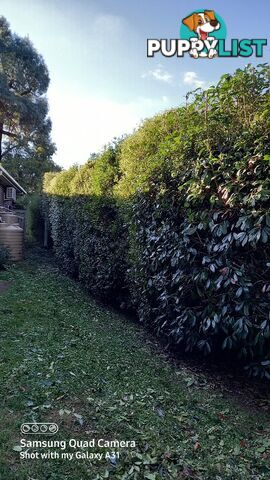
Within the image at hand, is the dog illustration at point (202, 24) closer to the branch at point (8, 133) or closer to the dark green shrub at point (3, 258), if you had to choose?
the dark green shrub at point (3, 258)

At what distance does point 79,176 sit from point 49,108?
17.7 m

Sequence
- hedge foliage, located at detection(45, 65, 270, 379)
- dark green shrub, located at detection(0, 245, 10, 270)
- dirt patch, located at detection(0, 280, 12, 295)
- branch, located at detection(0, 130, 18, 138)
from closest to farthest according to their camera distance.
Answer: hedge foliage, located at detection(45, 65, 270, 379)
dirt patch, located at detection(0, 280, 12, 295)
dark green shrub, located at detection(0, 245, 10, 270)
branch, located at detection(0, 130, 18, 138)

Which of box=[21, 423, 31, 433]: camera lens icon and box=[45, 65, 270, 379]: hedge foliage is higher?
box=[45, 65, 270, 379]: hedge foliage

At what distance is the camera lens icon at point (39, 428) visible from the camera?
2117 millimetres

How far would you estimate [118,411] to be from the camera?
251 cm

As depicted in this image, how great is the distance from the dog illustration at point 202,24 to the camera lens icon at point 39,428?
390cm

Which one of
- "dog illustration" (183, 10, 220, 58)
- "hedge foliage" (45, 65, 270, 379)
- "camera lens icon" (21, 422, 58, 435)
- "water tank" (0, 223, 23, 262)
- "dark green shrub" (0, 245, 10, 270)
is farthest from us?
"water tank" (0, 223, 23, 262)

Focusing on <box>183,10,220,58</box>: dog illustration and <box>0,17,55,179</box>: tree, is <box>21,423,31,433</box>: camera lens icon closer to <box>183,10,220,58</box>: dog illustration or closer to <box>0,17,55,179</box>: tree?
<box>183,10,220,58</box>: dog illustration

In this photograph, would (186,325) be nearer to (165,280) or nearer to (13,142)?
(165,280)

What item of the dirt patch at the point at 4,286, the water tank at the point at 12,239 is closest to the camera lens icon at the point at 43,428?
the dirt patch at the point at 4,286

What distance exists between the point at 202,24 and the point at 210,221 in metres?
2.56

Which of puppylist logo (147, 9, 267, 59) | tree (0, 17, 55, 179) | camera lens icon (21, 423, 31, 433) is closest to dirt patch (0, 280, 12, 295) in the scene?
camera lens icon (21, 423, 31, 433)

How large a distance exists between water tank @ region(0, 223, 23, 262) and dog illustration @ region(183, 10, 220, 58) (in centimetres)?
764

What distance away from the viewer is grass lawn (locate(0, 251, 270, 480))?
1938 millimetres
